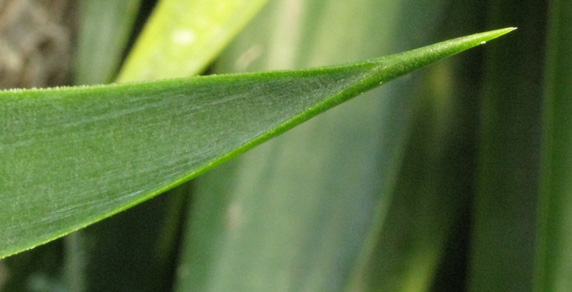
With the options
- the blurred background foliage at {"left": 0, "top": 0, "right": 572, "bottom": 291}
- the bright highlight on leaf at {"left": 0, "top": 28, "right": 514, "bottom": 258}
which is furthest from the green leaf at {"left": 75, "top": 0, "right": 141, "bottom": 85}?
the bright highlight on leaf at {"left": 0, "top": 28, "right": 514, "bottom": 258}

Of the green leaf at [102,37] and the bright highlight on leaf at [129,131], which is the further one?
the green leaf at [102,37]

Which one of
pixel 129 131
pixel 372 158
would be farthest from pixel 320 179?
pixel 129 131

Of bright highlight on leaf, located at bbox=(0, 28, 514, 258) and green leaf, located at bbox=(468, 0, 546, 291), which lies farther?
green leaf, located at bbox=(468, 0, 546, 291)

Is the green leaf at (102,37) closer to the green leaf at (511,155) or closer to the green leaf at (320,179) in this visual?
the green leaf at (320,179)

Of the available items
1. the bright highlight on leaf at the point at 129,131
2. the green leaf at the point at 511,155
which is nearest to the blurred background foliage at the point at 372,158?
the green leaf at the point at 511,155

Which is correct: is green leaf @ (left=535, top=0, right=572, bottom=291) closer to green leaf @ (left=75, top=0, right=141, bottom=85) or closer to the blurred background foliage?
the blurred background foliage

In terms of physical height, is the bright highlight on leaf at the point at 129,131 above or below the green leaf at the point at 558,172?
below
